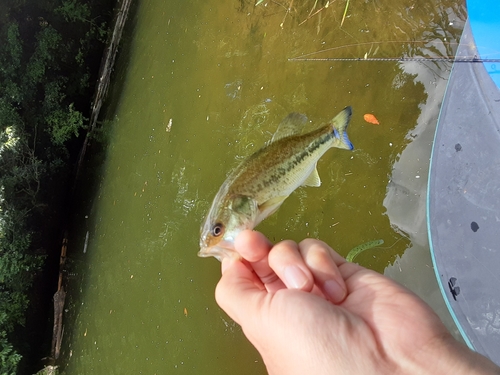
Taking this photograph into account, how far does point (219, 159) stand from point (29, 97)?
4.08 metres

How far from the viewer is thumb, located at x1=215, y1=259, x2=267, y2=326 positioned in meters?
1.27

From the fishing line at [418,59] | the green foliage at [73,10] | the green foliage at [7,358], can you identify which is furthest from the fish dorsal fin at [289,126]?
the green foliage at [73,10]

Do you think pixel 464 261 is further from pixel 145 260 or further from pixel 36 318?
pixel 36 318

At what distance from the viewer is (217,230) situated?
5.04 feet

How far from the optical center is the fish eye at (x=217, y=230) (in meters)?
1.53

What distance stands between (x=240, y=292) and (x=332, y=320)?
0.34m

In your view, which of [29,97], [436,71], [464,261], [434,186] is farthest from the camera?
[29,97]

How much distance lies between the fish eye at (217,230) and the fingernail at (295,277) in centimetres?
35

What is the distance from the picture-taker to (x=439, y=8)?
116 inches

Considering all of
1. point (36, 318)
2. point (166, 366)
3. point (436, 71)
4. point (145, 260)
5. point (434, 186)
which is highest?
point (436, 71)

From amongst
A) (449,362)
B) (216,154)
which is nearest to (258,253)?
(449,362)

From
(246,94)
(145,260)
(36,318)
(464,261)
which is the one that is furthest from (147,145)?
(464,261)

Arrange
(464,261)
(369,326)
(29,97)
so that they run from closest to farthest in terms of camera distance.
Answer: (369,326), (464,261), (29,97)

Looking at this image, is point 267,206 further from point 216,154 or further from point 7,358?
point 7,358
